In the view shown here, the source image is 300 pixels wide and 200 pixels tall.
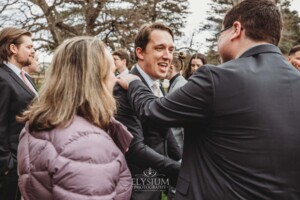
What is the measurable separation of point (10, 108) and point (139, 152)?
1.56 meters

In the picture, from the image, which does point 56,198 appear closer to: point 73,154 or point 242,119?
point 73,154

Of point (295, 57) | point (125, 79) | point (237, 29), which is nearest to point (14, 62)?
point (125, 79)

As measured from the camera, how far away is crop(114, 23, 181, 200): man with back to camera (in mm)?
2715

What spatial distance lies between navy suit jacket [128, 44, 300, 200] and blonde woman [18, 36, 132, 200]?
1.31 ft

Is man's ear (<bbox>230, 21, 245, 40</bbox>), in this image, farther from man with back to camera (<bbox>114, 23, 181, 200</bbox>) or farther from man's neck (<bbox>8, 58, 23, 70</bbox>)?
man's neck (<bbox>8, 58, 23, 70</bbox>)

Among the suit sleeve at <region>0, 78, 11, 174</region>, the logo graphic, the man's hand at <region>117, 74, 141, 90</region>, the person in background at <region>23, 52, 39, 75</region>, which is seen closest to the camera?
the man's hand at <region>117, 74, 141, 90</region>

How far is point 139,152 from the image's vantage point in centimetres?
272

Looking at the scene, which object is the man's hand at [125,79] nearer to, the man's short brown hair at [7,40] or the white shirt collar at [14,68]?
the white shirt collar at [14,68]

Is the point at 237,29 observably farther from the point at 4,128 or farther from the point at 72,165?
the point at 4,128

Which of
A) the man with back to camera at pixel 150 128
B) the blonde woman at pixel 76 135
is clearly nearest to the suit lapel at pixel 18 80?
the man with back to camera at pixel 150 128

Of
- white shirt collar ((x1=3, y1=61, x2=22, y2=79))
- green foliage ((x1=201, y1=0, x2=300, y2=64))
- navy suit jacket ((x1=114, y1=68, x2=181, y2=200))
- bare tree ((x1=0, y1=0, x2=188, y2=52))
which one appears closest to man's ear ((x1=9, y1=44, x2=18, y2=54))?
white shirt collar ((x1=3, y1=61, x2=22, y2=79))

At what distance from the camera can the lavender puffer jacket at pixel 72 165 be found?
69.1 inches

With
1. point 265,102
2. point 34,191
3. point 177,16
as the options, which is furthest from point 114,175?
point 177,16

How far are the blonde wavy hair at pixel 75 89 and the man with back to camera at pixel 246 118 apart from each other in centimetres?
37
